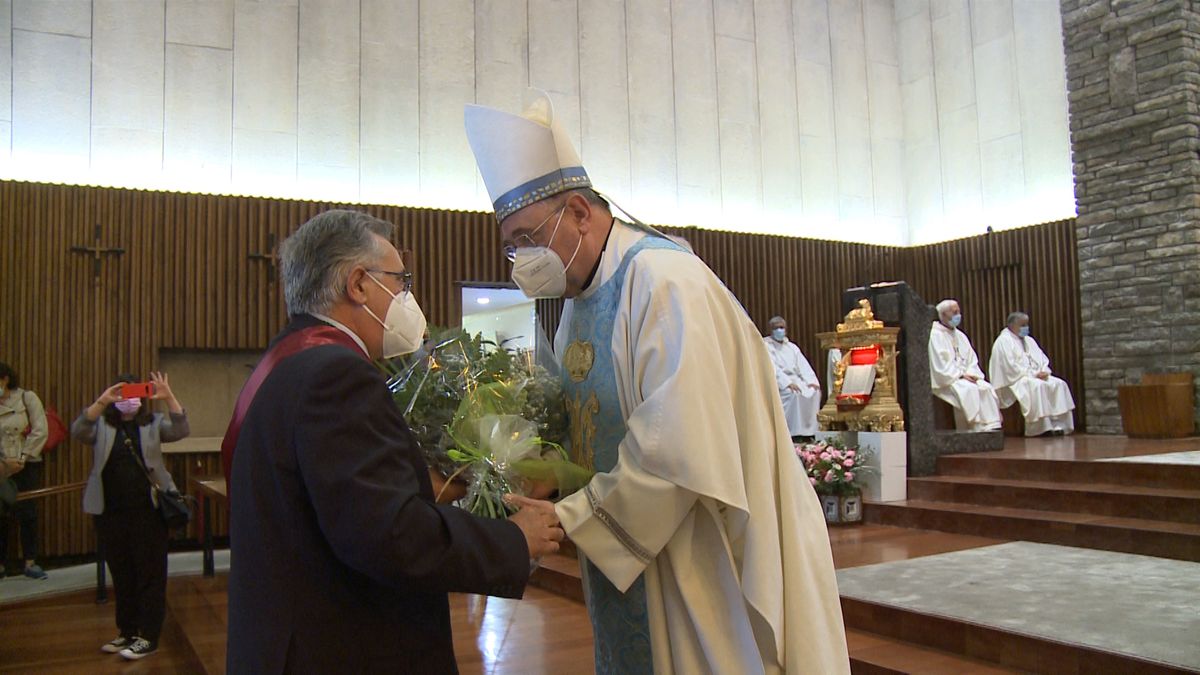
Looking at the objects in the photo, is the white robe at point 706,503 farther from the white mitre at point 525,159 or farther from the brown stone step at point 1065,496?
the brown stone step at point 1065,496

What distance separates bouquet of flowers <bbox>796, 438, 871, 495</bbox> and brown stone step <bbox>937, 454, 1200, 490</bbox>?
31.7 inches

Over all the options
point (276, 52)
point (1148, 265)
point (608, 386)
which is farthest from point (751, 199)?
point (608, 386)

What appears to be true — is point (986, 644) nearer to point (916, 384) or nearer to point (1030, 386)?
point (916, 384)

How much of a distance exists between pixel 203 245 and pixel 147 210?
1.90ft

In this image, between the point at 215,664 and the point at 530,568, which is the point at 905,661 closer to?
the point at 530,568

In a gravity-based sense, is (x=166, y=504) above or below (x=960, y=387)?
below

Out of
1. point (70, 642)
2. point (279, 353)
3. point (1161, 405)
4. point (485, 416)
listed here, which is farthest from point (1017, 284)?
point (279, 353)

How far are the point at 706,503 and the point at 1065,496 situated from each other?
4.92 meters

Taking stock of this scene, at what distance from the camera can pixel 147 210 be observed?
8.59 meters

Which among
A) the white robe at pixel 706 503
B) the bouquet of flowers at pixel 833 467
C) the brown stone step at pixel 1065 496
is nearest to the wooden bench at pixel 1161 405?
the brown stone step at pixel 1065 496

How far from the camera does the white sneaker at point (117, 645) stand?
4871 millimetres

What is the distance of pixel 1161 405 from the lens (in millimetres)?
8281

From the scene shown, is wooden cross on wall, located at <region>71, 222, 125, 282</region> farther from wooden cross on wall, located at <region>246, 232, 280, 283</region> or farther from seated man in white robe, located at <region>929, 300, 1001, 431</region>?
seated man in white robe, located at <region>929, 300, 1001, 431</region>

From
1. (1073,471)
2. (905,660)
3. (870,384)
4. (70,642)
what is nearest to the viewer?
(905,660)
